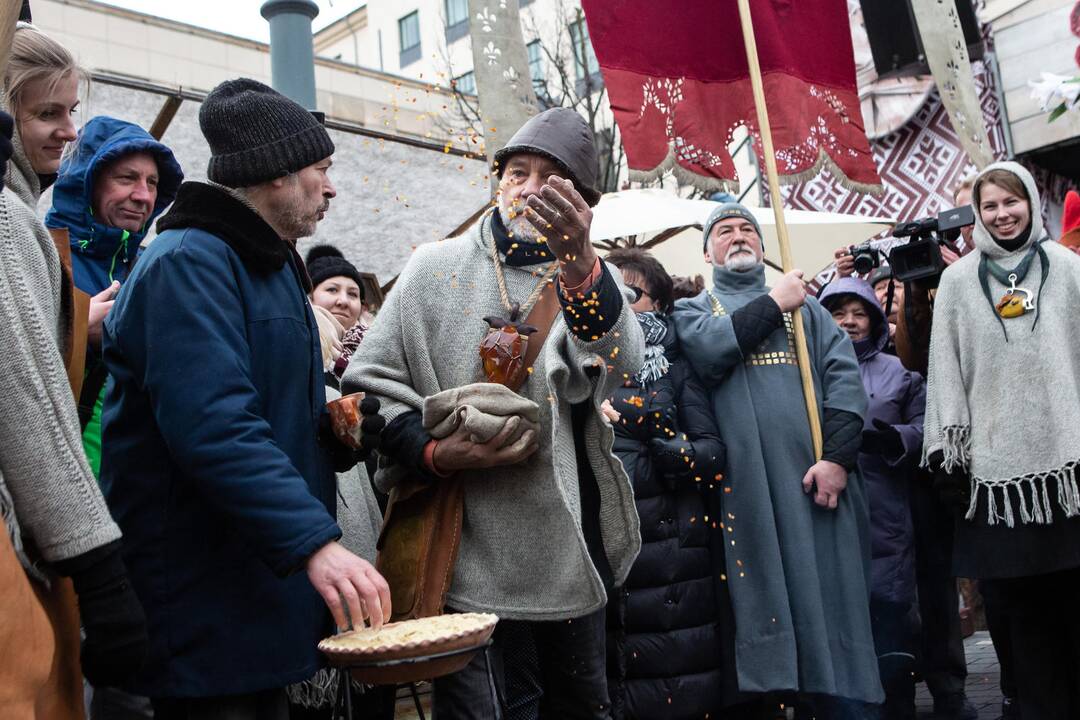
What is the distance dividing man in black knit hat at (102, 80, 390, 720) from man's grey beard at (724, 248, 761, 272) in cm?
304

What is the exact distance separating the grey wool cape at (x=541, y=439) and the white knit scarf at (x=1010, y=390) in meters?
2.01

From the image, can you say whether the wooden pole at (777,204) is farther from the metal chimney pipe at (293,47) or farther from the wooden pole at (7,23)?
the wooden pole at (7,23)

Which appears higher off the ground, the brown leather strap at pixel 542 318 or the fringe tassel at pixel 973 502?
the brown leather strap at pixel 542 318

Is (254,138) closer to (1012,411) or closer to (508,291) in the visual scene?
(508,291)

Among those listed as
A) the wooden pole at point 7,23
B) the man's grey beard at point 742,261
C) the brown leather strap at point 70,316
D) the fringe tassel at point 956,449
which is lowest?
the fringe tassel at point 956,449

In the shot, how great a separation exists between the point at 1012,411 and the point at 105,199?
11.2ft

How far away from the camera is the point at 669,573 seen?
4.82 m

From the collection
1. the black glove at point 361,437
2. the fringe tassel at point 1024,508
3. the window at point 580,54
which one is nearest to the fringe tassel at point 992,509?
the fringe tassel at point 1024,508

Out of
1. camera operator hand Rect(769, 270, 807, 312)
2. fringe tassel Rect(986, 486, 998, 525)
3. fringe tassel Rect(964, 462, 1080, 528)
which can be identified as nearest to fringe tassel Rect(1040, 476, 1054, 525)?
fringe tassel Rect(964, 462, 1080, 528)

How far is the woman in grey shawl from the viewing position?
15.0 ft

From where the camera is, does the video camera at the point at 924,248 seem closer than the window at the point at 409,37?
Yes

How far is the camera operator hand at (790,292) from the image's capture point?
16.5 ft

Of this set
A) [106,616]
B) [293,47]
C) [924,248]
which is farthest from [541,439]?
[924,248]

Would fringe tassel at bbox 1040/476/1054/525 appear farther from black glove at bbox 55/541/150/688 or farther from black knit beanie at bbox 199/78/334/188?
black glove at bbox 55/541/150/688
